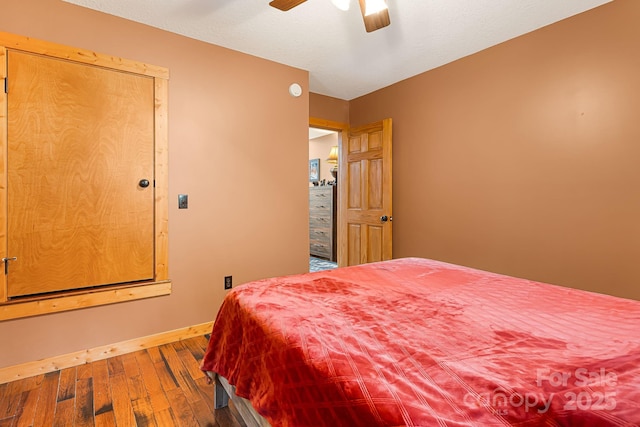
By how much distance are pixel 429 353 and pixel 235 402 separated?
3.17ft

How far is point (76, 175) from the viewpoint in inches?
88.4

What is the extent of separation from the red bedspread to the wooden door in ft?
6.83

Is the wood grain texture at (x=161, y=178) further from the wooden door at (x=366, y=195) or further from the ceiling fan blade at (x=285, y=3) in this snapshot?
the wooden door at (x=366, y=195)

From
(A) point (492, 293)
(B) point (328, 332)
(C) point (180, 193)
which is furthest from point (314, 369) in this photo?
(C) point (180, 193)

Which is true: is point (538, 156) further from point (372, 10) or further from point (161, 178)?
point (161, 178)

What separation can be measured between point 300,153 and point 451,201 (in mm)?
1634

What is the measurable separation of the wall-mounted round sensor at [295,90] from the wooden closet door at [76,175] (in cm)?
131

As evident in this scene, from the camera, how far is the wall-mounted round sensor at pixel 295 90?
328cm

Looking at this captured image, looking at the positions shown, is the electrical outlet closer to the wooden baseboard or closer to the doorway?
the wooden baseboard

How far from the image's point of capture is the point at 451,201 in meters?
3.25

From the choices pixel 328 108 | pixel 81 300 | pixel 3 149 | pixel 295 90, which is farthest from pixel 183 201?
pixel 328 108

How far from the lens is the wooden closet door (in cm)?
208

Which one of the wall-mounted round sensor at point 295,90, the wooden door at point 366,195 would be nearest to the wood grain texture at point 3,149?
the wall-mounted round sensor at point 295,90

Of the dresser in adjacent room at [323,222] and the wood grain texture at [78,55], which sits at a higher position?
the wood grain texture at [78,55]
